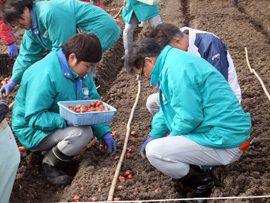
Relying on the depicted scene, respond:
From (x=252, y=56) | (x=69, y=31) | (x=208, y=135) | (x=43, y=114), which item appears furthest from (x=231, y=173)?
(x=252, y=56)

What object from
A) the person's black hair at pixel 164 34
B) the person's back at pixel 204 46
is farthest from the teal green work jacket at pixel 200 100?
the person's back at pixel 204 46

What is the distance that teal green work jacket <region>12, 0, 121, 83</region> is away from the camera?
12.3ft

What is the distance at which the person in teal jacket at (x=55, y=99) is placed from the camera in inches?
122

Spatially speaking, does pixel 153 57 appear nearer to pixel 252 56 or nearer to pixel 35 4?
pixel 35 4

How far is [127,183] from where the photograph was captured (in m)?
3.16

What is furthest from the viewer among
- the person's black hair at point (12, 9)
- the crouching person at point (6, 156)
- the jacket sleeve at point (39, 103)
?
the person's black hair at point (12, 9)

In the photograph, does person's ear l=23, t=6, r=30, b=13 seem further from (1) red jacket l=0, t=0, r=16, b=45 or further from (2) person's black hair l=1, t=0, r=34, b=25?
(1) red jacket l=0, t=0, r=16, b=45

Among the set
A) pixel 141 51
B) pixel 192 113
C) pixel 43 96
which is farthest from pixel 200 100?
pixel 43 96

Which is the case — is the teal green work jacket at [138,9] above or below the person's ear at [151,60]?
below

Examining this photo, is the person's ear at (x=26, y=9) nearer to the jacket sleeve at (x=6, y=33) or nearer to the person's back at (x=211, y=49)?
the jacket sleeve at (x=6, y=33)

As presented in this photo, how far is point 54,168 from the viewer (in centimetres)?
338

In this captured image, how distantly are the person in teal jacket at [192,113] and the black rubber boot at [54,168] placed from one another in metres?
0.99

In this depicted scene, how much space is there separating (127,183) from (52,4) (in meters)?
2.13

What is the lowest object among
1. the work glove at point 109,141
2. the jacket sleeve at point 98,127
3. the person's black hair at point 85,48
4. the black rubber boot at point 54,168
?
the black rubber boot at point 54,168
